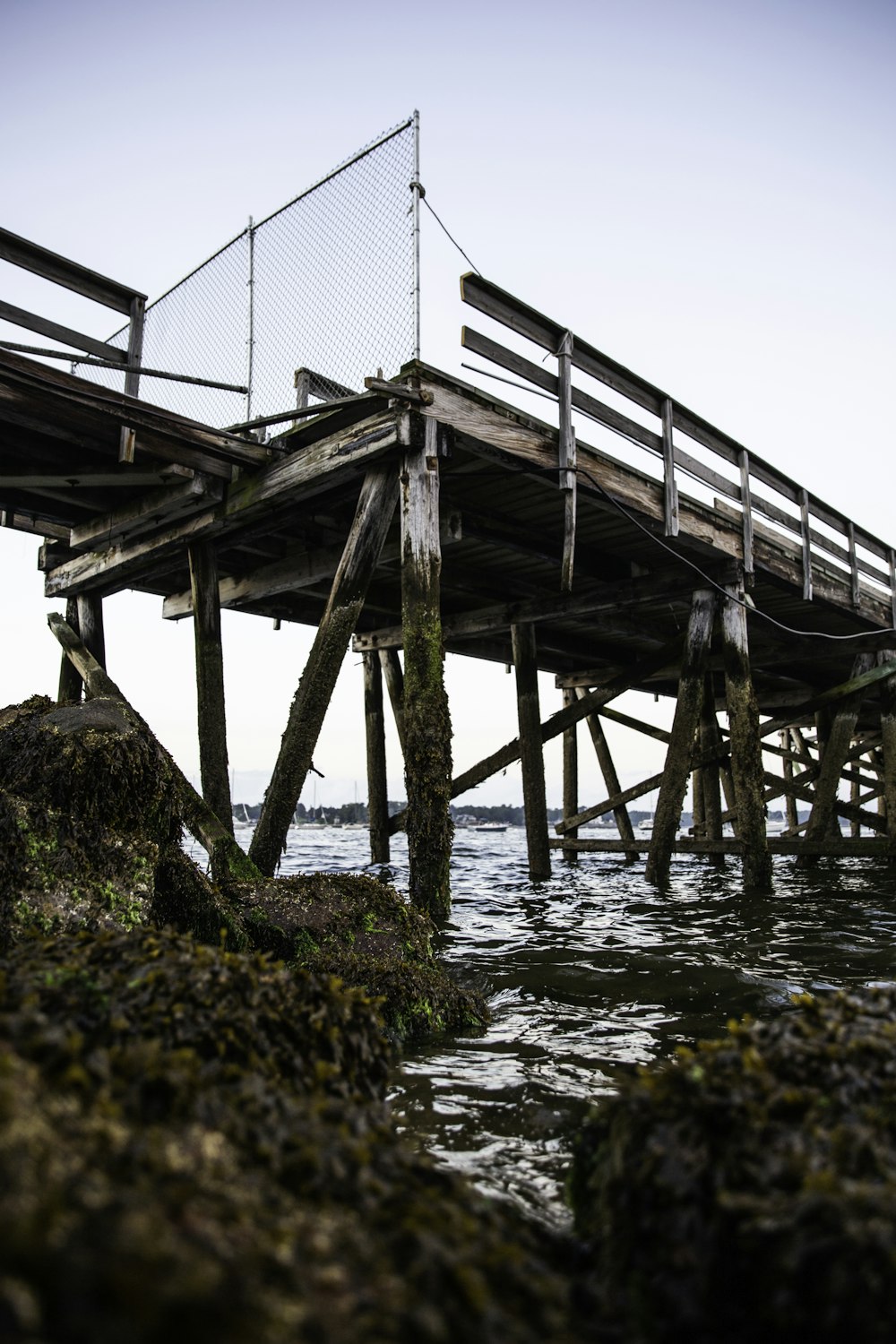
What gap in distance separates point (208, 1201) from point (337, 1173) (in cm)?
34

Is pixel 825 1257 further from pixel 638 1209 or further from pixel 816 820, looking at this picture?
pixel 816 820

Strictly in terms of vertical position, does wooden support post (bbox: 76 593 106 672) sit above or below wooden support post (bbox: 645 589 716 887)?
above

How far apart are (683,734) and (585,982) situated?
4728 mm

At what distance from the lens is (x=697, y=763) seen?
35.3 ft

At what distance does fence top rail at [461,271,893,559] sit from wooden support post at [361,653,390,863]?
5.50 m

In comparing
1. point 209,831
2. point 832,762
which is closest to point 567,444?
point 209,831

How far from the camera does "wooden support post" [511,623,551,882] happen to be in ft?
33.8

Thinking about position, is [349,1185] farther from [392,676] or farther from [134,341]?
[392,676]

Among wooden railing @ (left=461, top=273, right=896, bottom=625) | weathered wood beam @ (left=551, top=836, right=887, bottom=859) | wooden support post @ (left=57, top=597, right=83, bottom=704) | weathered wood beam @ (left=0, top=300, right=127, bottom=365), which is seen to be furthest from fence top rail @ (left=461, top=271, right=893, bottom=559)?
wooden support post @ (left=57, top=597, right=83, bottom=704)

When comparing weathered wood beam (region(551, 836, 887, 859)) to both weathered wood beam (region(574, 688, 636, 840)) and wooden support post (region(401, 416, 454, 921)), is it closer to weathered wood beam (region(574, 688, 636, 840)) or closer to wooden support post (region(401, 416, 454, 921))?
weathered wood beam (region(574, 688, 636, 840))

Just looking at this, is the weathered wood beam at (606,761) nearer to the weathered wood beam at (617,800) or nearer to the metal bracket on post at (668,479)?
the weathered wood beam at (617,800)

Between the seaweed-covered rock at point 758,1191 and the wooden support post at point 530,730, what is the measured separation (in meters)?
8.30

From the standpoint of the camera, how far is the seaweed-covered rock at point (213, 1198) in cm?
88

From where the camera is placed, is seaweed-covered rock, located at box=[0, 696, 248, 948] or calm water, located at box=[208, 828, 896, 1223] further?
seaweed-covered rock, located at box=[0, 696, 248, 948]
